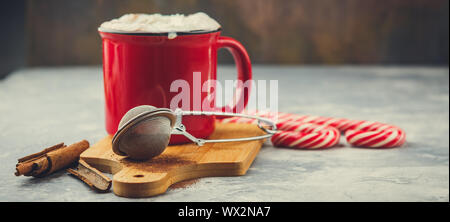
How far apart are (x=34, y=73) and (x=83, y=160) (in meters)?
1.39

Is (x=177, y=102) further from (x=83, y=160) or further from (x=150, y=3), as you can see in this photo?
(x=150, y=3)

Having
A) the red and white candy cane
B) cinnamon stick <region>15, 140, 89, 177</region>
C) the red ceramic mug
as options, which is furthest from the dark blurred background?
cinnamon stick <region>15, 140, 89, 177</region>

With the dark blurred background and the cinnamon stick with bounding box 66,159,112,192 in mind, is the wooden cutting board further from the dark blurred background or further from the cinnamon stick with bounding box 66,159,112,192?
the dark blurred background

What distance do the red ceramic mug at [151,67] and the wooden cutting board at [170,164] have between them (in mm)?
78

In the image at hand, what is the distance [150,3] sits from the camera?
9.18ft

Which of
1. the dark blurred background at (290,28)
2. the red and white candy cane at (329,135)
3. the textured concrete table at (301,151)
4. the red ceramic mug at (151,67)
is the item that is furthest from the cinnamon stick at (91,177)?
the dark blurred background at (290,28)

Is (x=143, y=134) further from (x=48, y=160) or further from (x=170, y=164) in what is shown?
(x=48, y=160)

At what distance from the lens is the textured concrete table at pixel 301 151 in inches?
41.1

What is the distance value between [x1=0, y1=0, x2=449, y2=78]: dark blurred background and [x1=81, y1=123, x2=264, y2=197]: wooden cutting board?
63.7 inches

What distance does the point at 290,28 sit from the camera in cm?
283

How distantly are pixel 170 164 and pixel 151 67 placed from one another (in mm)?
219

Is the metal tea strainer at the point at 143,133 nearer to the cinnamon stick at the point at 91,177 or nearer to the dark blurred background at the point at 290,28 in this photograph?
the cinnamon stick at the point at 91,177

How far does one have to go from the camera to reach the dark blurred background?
279 cm

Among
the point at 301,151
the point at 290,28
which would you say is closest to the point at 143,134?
the point at 301,151
